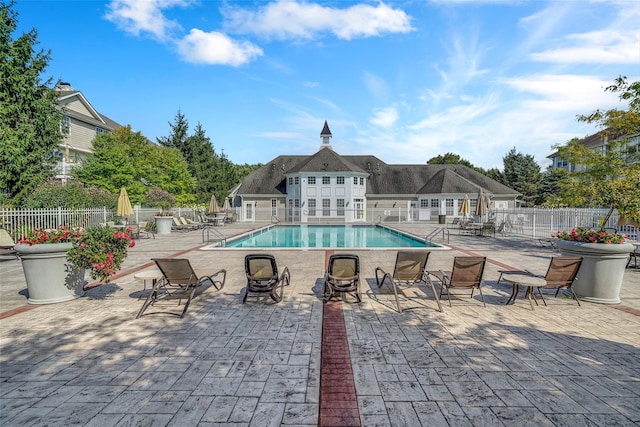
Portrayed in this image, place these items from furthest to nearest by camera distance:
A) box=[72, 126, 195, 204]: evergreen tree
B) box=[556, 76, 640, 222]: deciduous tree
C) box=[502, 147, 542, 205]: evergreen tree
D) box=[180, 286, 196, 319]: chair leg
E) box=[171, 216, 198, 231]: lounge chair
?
box=[502, 147, 542, 205]: evergreen tree < box=[72, 126, 195, 204]: evergreen tree < box=[171, 216, 198, 231]: lounge chair < box=[556, 76, 640, 222]: deciduous tree < box=[180, 286, 196, 319]: chair leg

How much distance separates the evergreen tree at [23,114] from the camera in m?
17.1

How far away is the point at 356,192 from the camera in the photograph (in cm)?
3659

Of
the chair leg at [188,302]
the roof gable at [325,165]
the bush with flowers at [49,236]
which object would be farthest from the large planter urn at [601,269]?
the roof gable at [325,165]

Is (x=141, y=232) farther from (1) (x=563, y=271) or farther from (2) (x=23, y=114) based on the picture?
(1) (x=563, y=271)

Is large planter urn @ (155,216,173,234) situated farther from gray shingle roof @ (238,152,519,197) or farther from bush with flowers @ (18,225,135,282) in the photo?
gray shingle roof @ (238,152,519,197)

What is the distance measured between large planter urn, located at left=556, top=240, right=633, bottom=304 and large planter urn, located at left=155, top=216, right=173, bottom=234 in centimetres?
2104

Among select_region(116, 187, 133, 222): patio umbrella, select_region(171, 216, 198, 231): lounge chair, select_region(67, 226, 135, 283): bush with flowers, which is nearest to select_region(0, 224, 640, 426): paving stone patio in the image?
select_region(67, 226, 135, 283): bush with flowers

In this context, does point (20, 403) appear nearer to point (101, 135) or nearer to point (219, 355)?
point (219, 355)

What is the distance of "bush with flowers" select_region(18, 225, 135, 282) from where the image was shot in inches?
242

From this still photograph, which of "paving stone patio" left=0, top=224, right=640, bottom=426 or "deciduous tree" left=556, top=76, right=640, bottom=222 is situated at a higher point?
"deciduous tree" left=556, top=76, right=640, bottom=222

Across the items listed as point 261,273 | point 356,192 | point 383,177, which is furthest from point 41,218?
point 383,177

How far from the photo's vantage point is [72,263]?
21.6 ft

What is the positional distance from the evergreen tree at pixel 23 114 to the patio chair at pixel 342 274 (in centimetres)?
1940

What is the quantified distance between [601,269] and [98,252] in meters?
9.97
